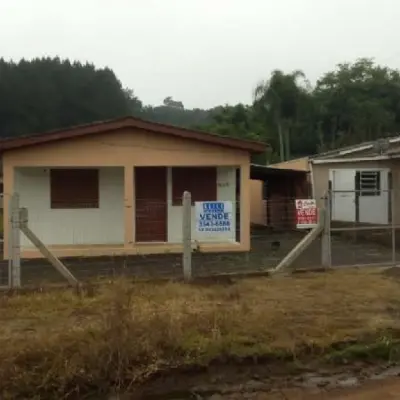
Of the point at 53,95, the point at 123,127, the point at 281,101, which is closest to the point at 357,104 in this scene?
the point at 281,101

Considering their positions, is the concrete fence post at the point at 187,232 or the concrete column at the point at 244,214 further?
the concrete column at the point at 244,214

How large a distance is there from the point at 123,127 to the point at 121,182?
1815mm

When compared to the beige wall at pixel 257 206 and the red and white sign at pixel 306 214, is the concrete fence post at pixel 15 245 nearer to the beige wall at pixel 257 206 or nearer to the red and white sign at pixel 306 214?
the red and white sign at pixel 306 214

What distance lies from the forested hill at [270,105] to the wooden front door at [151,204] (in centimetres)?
2651

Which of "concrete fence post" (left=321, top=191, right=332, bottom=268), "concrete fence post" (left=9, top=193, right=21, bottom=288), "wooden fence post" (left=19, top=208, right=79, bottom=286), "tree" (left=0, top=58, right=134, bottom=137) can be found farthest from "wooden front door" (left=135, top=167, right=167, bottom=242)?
"tree" (left=0, top=58, right=134, bottom=137)

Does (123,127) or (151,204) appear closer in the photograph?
(123,127)

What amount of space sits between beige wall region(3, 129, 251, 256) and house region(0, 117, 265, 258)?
23mm

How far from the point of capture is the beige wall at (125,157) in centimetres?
1509

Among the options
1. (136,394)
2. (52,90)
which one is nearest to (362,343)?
(136,394)

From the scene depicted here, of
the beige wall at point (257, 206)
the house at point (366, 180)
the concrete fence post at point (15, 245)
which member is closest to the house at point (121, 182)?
the concrete fence post at point (15, 245)

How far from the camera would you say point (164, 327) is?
6.69 metres

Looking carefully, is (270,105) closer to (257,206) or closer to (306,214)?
(257,206)

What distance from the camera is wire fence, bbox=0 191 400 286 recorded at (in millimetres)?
12484

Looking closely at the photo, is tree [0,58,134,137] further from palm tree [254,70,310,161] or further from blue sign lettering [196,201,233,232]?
blue sign lettering [196,201,233,232]
